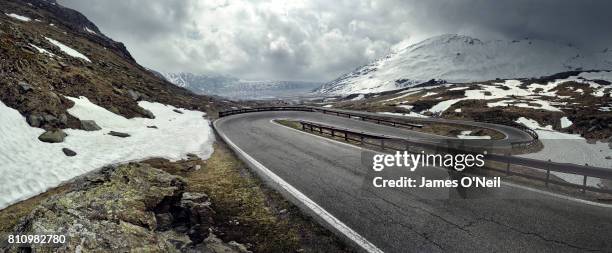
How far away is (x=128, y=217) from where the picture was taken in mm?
6910

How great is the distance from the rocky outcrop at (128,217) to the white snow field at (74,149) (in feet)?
15.5

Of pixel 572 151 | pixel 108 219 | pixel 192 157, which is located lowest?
pixel 572 151

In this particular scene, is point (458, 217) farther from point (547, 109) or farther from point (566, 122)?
point (547, 109)

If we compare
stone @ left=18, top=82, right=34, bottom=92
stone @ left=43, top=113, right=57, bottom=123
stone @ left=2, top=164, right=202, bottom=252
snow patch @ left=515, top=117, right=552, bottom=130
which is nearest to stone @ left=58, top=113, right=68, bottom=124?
stone @ left=43, top=113, right=57, bottom=123

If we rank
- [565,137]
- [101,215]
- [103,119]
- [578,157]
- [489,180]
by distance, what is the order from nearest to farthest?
[101,215] < [489,180] < [103,119] < [578,157] < [565,137]

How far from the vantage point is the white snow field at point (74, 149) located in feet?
38.8

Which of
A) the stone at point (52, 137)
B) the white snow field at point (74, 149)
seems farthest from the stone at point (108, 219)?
the stone at point (52, 137)

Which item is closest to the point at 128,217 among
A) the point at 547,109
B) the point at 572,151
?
the point at 572,151

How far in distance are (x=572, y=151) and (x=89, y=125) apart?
46664 mm

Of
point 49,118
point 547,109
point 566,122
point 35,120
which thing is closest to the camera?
point 35,120

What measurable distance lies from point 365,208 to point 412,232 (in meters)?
1.73

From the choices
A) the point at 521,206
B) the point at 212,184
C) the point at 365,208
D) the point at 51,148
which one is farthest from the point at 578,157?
the point at 51,148

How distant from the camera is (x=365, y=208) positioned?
8742mm

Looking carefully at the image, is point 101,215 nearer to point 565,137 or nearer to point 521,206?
point 521,206
